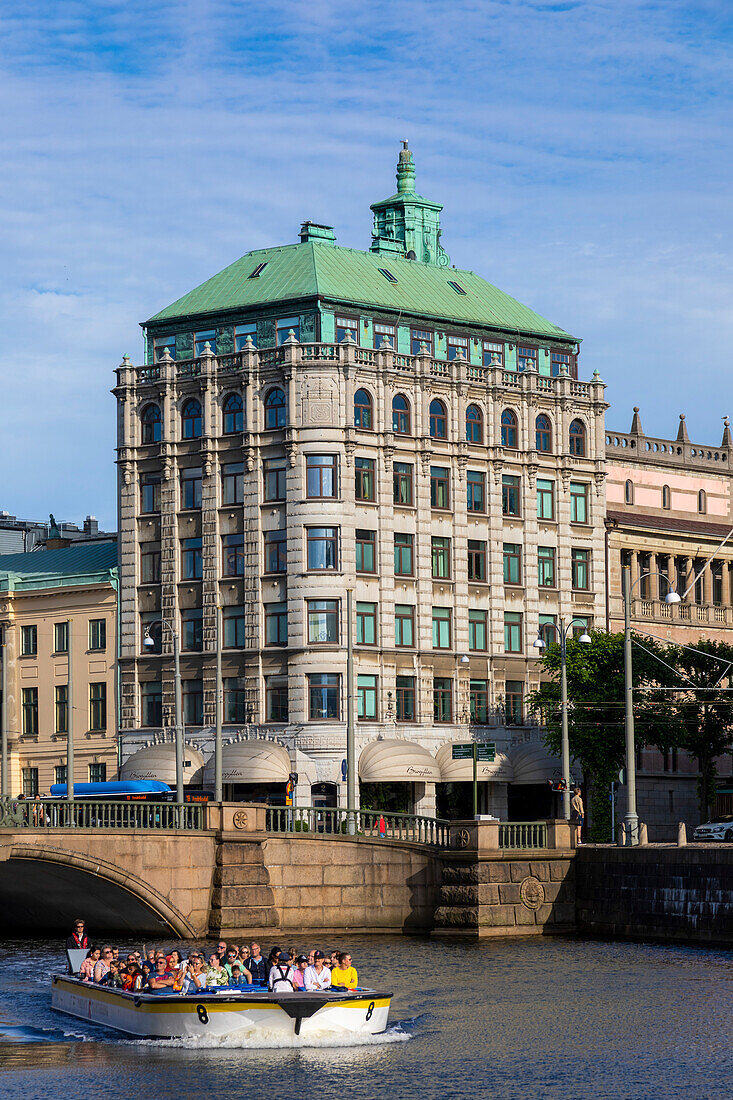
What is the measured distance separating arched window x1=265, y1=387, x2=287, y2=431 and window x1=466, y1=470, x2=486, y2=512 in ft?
33.6

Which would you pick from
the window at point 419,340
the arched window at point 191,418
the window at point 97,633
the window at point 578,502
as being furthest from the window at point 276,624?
the window at point 578,502

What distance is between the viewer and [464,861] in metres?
71.5

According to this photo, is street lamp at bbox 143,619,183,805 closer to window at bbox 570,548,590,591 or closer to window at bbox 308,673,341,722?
window at bbox 308,673,341,722

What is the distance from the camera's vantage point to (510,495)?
104375 mm

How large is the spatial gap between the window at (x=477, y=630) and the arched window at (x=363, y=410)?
10.6 meters

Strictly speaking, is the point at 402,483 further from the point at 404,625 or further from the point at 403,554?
the point at 404,625

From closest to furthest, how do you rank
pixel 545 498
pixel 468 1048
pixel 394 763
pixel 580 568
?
pixel 468 1048, pixel 394 763, pixel 545 498, pixel 580 568

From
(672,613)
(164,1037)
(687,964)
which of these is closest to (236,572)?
(672,613)

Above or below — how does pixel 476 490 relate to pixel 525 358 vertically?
below

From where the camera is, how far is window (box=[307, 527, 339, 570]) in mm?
96875

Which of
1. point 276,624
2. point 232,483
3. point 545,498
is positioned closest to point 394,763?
point 276,624

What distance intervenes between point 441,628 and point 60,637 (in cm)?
1989

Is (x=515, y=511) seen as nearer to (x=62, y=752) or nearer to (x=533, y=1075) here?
(x=62, y=752)

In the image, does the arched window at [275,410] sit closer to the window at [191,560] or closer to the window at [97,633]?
the window at [191,560]
